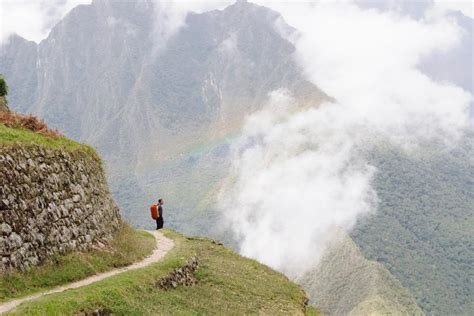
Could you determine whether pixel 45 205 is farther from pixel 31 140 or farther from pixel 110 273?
pixel 110 273

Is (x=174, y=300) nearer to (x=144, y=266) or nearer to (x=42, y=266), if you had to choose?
(x=144, y=266)

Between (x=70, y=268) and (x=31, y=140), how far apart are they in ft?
22.2

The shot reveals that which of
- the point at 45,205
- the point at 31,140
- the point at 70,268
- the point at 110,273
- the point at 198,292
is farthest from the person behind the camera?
the point at 198,292

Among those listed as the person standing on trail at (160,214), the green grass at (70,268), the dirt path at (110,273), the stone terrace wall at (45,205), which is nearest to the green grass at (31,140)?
the stone terrace wall at (45,205)

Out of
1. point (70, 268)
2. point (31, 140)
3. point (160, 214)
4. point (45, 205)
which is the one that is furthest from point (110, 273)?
point (160, 214)

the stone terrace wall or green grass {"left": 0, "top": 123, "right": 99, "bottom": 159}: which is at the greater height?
green grass {"left": 0, "top": 123, "right": 99, "bottom": 159}

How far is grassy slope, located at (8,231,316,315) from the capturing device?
22.7 meters

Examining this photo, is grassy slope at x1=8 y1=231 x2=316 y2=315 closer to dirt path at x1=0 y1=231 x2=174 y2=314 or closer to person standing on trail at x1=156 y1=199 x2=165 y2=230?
dirt path at x1=0 y1=231 x2=174 y2=314

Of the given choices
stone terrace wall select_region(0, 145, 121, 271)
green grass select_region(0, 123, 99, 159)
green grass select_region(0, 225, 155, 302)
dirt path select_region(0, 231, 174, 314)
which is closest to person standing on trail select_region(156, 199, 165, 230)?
dirt path select_region(0, 231, 174, 314)

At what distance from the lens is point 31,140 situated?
97.1 ft

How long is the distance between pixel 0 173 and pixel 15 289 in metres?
4.94

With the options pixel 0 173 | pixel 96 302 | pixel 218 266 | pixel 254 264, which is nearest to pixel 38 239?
pixel 0 173

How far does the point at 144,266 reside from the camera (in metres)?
32.7

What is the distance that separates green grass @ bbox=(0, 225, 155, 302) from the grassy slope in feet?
6.28
